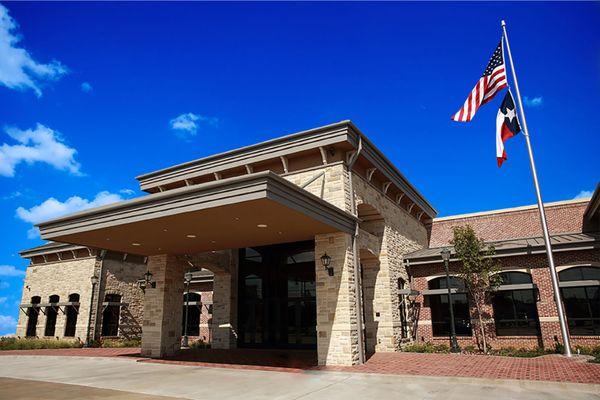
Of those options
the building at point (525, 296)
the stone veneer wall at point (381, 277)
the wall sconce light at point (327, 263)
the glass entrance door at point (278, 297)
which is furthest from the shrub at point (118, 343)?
the building at point (525, 296)

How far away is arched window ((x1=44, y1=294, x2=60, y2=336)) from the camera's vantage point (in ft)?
80.1

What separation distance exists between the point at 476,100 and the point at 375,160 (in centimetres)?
410

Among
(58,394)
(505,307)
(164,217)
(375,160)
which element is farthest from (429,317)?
(58,394)

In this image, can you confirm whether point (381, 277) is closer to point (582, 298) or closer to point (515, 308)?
point (515, 308)

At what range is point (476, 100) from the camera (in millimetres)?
13969

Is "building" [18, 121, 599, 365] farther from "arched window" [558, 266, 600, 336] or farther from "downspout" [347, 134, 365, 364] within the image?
"arched window" [558, 266, 600, 336]

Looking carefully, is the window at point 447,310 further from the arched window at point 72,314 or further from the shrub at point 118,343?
the arched window at point 72,314

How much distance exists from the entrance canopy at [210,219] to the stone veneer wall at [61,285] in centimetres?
1028

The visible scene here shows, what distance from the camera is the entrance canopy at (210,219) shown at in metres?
9.59

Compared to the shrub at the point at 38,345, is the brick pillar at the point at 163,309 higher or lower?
higher

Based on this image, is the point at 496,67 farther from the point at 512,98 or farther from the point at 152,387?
the point at 152,387

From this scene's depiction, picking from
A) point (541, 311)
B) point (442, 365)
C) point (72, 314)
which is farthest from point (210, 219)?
point (72, 314)

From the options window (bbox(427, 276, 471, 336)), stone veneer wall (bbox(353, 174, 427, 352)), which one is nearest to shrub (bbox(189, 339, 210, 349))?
stone veneer wall (bbox(353, 174, 427, 352))

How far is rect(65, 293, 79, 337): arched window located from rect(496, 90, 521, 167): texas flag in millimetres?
23133
